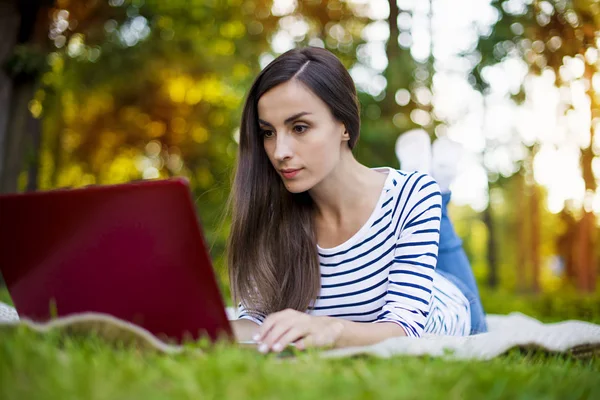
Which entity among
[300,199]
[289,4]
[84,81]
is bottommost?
[300,199]

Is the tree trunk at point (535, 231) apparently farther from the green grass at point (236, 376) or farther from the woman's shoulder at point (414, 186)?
the green grass at point (236, 376)

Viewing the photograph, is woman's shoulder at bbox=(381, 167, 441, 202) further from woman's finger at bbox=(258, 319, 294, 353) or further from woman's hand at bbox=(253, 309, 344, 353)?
woman's finger at bbox=(258, 319, 294, 353)

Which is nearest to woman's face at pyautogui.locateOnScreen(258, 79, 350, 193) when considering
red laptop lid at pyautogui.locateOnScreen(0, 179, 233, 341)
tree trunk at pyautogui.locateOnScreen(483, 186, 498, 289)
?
red laptop lid at pyautogui.locateOnScreen(0, 179, 233, 341)

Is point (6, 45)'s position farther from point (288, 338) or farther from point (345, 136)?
point (288, 338)

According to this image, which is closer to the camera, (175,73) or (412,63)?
(412,63)

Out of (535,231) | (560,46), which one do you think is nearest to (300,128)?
(560,46)

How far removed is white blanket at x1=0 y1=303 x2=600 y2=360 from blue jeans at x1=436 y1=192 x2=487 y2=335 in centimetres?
115

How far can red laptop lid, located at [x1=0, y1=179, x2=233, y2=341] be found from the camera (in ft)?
5.31

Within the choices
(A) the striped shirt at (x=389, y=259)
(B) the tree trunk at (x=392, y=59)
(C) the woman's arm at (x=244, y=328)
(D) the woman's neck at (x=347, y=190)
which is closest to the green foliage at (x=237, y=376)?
(A) the striped shirt at (x=389, y=259)

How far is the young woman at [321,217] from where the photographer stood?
2.71 metres

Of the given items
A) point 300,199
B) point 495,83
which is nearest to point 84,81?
point 495,83

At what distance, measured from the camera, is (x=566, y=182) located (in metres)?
15.9

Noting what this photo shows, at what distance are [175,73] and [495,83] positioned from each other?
7.40 metres

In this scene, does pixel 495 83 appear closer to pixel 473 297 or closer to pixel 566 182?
pixel 566 182
